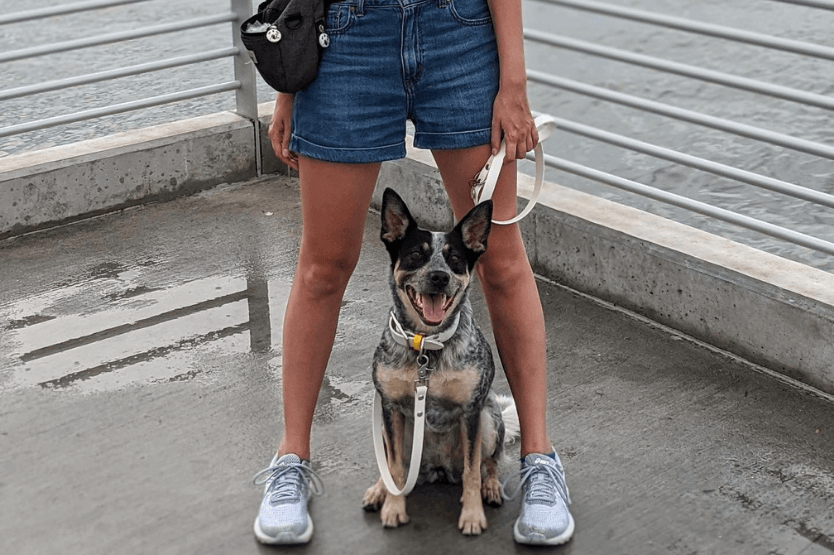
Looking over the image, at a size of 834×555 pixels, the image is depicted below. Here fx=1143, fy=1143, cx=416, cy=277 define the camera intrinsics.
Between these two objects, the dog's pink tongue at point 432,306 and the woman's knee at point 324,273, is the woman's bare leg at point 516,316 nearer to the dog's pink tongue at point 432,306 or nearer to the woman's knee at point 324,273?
the dog's pink tongue at point 432,306

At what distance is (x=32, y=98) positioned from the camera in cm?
938

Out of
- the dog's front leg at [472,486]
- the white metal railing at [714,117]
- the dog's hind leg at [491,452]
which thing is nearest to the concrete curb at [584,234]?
the white metal railing at [714,117]

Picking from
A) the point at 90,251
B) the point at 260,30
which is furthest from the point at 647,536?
the point at 90,251

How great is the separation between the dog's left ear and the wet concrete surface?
0.85 m

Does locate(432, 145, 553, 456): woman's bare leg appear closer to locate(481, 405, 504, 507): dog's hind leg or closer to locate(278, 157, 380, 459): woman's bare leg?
locate(481, 405, 504, 507): dog's hind leg

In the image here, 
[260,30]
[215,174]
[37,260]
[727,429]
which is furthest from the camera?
[215,174]

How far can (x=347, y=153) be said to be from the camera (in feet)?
10.5

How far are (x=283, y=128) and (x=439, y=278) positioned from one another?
67 cm

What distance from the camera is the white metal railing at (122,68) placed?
561cm

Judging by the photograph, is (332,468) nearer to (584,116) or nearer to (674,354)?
(674,354)

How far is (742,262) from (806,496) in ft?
3.87

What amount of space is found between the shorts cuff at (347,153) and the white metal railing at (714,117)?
1816 mm

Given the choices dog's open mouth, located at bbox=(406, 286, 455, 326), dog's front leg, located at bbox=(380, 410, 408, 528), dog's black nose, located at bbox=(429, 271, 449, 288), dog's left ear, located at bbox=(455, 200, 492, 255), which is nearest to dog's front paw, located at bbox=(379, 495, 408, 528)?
dog's front leg, located at bbox=(380, 410, 408, 528)

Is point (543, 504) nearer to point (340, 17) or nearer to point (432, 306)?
point (432, 306)
